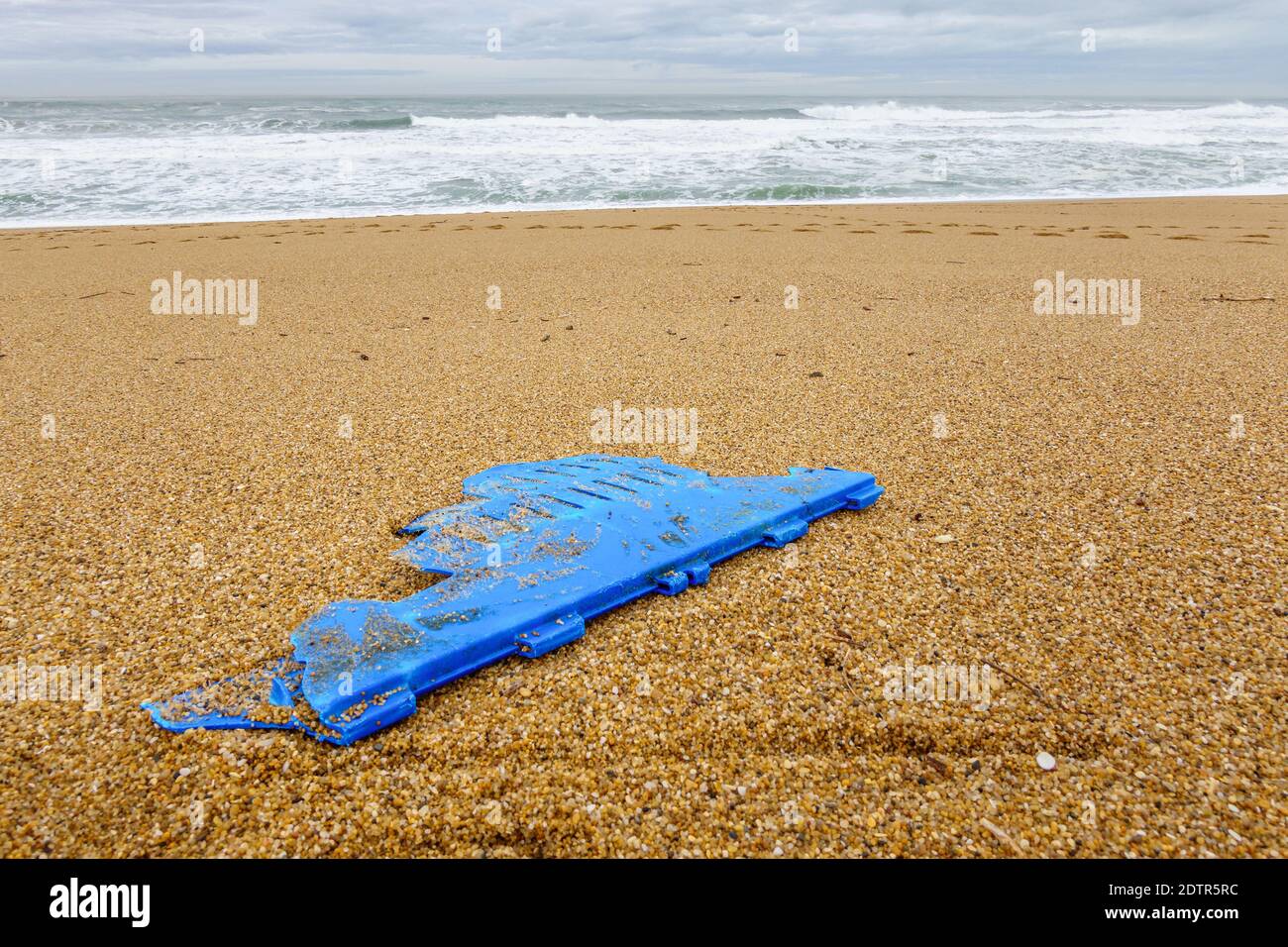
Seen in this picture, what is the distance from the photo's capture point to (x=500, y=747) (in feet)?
5.65

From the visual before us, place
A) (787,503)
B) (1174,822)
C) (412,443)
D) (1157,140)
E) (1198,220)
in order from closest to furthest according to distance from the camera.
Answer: (1174,822)
(787,503)
(412,443)
(1198,220)
(1157,140)

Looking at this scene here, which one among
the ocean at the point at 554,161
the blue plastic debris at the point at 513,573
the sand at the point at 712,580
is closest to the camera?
the sand at the point at 712,580

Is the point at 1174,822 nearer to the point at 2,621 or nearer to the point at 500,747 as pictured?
the point at 500,747

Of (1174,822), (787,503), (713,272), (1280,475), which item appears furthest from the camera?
(713,272)

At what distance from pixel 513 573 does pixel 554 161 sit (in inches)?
621

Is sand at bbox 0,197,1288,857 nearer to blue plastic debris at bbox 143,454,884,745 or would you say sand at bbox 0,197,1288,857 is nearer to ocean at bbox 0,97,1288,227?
blue plastic debris at bbox 143,454,884,745

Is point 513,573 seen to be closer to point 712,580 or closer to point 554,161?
point 712,580

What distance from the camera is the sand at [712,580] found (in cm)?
156

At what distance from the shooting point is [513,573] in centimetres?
221

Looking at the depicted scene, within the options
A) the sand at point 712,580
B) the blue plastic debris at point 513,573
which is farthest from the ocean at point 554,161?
the blue plastic debris at point 513,573

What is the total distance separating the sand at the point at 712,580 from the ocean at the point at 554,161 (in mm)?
7540

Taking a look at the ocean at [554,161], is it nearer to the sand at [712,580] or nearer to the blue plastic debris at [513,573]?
the sand at [712,580]
